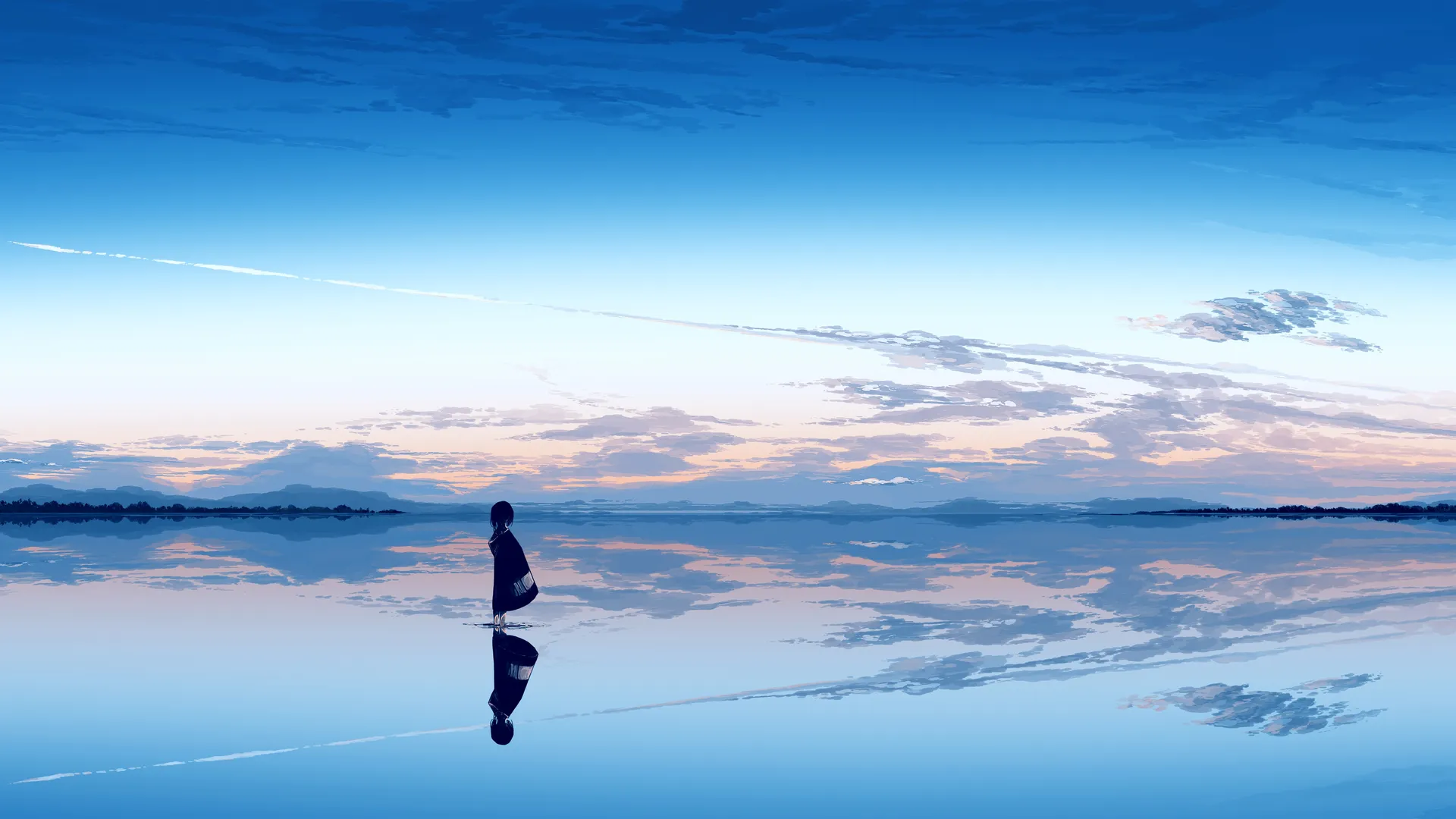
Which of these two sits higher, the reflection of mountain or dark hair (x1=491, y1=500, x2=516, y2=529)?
dark hair (x1=491, y1=500, x2=516, y2=529)

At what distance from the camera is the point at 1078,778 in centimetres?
812

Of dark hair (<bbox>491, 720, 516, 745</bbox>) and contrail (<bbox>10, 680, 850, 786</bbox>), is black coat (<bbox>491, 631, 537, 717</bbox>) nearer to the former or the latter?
dark hair (<bbox>491, 720, 516, 745</bbox>)

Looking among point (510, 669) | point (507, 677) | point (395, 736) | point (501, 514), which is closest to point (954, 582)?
point (501, 514)

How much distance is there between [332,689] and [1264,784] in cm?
804

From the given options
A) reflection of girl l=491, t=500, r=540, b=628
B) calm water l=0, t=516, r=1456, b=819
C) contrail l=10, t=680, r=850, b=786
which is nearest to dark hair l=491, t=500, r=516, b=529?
reflection of girl l=491, t=500, r=540, b=628

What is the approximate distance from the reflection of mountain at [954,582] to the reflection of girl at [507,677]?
2.71 m

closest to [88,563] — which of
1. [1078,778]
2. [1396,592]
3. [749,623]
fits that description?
[749,623]

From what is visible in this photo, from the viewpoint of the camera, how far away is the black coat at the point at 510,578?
14.9 metres

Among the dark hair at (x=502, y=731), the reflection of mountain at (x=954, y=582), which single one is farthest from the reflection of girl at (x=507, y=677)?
the reflection of mountain at (x=954, y=582)

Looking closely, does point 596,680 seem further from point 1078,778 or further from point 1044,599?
point 1044,599

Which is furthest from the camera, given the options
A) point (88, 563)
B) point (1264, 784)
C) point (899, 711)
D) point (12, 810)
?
point (88, 563)

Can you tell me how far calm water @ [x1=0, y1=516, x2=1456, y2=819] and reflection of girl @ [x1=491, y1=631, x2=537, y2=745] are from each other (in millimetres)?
152

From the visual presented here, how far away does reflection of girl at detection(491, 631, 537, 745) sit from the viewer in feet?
31.0

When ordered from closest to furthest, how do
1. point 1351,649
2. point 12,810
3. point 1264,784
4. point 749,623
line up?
point 12,810
point 1264,784
point 1351,649
point 749,623
